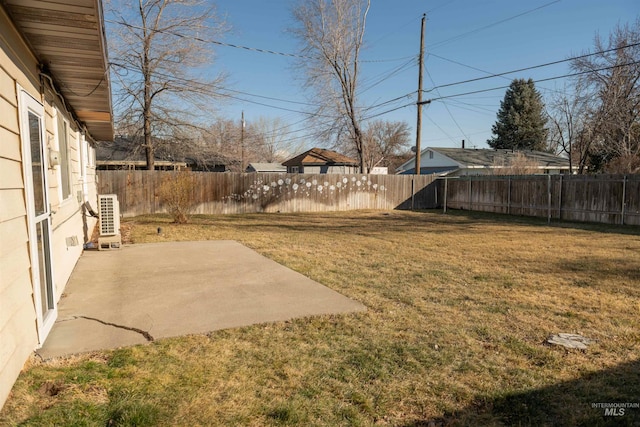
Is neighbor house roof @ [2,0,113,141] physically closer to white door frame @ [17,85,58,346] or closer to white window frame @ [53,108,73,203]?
white window frame @ [53,108,73,203]

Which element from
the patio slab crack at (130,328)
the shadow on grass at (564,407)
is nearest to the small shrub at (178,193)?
the patio slab crack at (130,328)

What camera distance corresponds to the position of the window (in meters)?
5.30

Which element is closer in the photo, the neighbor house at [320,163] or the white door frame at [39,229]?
the white door frame at [39,229]

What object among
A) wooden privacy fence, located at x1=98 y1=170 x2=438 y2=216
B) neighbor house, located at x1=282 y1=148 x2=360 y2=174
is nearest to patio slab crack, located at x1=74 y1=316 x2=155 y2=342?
wooden privacy fence, located at x1=98 y1=170 x2=438 y2=216

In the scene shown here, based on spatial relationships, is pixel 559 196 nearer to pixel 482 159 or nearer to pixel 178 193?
pixel 178 193

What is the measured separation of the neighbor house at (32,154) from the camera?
2.42 m

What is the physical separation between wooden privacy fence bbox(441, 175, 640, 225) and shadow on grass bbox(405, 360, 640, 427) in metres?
11.1

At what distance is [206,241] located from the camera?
27.3 ft

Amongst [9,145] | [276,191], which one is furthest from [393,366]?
[276,191]

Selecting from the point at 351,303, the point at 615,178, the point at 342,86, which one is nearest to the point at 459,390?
the point at 351,303

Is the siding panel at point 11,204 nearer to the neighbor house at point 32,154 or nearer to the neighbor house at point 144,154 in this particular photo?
the neighbor house at point 32,154

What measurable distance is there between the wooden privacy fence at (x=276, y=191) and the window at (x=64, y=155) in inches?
225

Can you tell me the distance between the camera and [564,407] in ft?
7.70

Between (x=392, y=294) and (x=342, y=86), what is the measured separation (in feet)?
62.6
